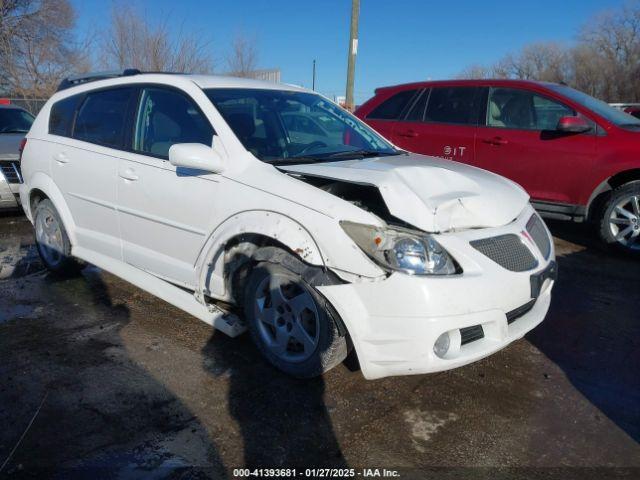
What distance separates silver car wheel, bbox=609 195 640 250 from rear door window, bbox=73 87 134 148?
4.80 m

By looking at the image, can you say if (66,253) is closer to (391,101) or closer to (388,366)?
(388,366)

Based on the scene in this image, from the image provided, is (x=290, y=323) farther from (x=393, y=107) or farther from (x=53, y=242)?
(x=393, y=107)

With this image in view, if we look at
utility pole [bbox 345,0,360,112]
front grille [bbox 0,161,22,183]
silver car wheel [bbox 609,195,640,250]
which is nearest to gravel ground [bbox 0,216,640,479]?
silver car wheel [bbox 609,195,640,250]

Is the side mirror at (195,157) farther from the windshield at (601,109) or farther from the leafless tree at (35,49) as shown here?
the leafless tree at (35,49)

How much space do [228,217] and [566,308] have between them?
2.76 m

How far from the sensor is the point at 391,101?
6.94 m

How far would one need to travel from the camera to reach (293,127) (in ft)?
12.2

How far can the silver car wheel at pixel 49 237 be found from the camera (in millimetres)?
4505

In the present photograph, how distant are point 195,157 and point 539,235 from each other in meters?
2.08

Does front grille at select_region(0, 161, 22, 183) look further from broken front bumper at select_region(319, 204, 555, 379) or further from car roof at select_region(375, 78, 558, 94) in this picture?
broken front bumper at select_region(319, 204, 555, 379)

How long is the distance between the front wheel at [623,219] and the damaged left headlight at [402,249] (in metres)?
3.74

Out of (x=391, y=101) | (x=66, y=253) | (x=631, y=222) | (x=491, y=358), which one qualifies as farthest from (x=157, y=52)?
(x=491, y=358)

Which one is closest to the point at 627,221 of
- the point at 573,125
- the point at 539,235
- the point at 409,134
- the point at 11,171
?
the point at 573,125

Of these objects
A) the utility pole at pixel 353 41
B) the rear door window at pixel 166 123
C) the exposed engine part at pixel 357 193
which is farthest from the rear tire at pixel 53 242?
the utility pole at pixel 353 41
